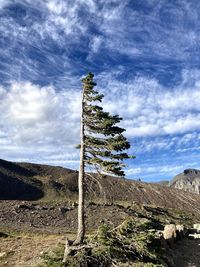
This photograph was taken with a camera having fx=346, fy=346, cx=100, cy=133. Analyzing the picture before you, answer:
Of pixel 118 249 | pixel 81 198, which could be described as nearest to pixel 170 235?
pixel 81 198

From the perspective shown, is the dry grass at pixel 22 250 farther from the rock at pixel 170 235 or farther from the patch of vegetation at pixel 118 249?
the rock at pixel 170 235

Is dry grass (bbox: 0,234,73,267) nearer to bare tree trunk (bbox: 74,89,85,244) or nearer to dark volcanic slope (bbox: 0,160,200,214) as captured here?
bare tree trunk (bbox: 74,89,85,244)

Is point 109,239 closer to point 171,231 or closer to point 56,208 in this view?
point 171,231

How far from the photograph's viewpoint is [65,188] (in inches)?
3708

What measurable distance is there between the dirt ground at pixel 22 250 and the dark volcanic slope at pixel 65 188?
53540 mm

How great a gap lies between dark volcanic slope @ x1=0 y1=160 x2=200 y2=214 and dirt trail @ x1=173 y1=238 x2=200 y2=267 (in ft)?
173

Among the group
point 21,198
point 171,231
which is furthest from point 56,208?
point 171,231

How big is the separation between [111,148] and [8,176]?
250 ft

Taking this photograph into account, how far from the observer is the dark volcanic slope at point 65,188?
87.9 metres

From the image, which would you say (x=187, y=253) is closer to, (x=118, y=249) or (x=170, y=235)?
(x=170, y=235)

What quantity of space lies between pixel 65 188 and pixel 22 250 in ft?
225

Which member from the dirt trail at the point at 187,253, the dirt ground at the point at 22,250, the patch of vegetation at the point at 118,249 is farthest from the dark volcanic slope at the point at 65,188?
the patch of vegetation at the point at 118,249

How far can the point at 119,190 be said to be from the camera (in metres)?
99.6

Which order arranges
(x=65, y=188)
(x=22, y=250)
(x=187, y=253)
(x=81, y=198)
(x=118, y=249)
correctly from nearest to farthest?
(x=118, y=249) → (x=81, y=198) → (x=22, y=250) → (x=187, y=253) → (x=65, y=188)
